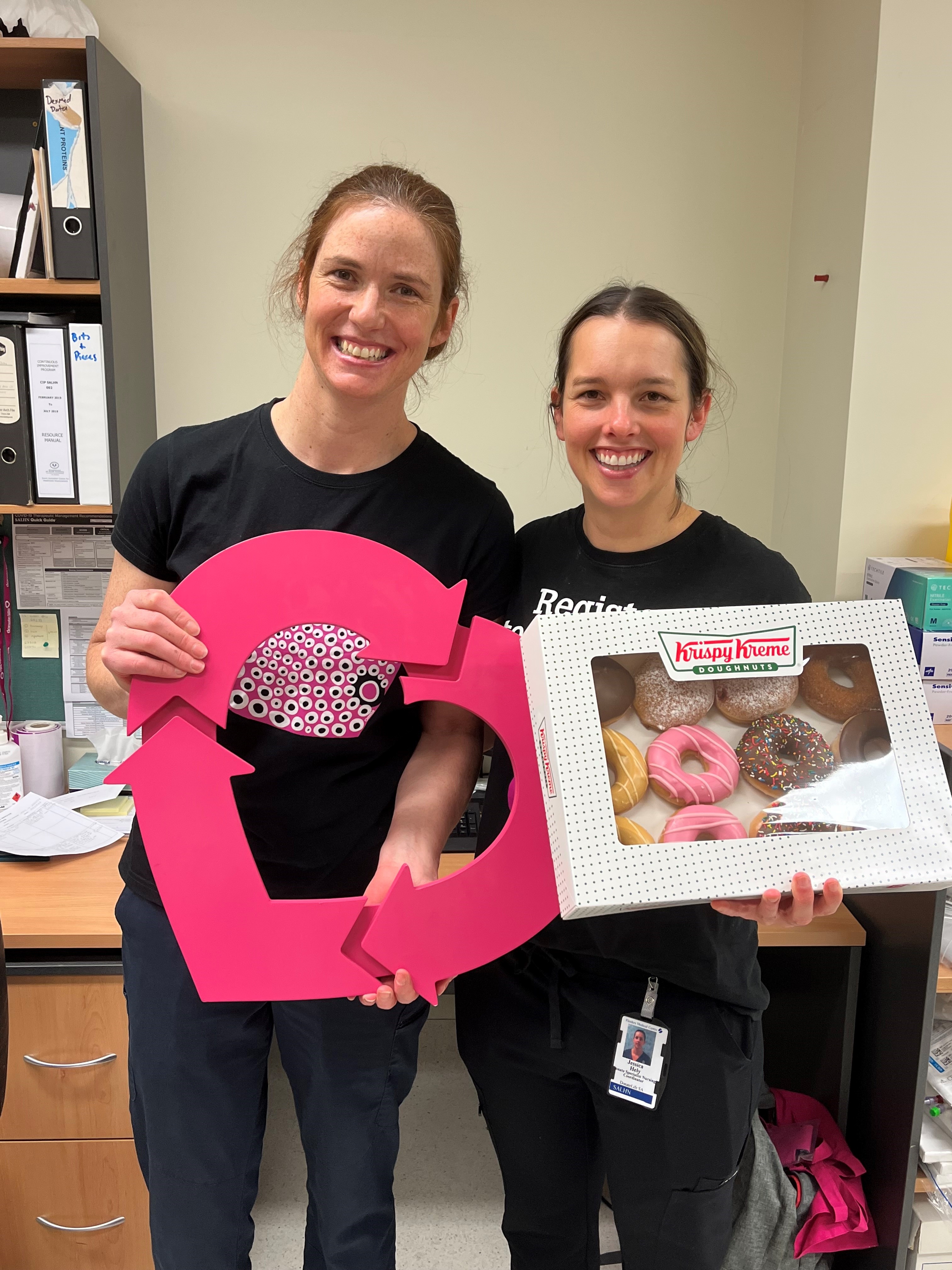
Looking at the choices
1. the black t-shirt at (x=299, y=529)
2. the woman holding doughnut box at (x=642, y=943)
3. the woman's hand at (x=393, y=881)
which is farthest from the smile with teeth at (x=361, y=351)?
the woman's hand at (x=393, y=881)

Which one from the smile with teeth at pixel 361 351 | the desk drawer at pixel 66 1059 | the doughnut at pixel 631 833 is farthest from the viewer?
the desk drawer at pixel 66 1059

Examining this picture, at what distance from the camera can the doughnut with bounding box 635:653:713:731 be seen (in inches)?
32.9

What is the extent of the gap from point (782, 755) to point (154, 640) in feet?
2.06

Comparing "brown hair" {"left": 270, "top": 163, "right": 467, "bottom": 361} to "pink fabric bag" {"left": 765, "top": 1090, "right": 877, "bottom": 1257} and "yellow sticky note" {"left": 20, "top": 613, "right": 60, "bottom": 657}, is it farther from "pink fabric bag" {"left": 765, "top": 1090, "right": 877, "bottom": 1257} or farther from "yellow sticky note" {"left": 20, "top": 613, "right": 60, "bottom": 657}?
"pink fabric bag" {"left": 765, "top": 1090, "right": 877, "bottom": 1257}

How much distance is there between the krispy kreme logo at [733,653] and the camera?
2.73 feet

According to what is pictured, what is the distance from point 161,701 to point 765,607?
616 mm

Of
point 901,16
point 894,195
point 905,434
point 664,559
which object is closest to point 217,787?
point 664,559

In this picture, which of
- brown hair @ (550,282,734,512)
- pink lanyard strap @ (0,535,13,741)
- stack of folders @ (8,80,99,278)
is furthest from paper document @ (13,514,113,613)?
brown hair @ (550,282,734,512)

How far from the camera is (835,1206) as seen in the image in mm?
1553

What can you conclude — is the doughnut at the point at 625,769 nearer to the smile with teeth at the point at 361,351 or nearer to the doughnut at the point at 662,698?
the doughnut at the point at 662,698

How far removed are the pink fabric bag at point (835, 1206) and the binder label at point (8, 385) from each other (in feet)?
6.55

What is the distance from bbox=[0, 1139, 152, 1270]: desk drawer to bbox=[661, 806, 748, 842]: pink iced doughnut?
52.0 inches

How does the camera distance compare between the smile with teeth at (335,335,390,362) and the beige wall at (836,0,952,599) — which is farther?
the beige wall at (836,0,952,599)

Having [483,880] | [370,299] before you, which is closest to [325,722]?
[483,880]
